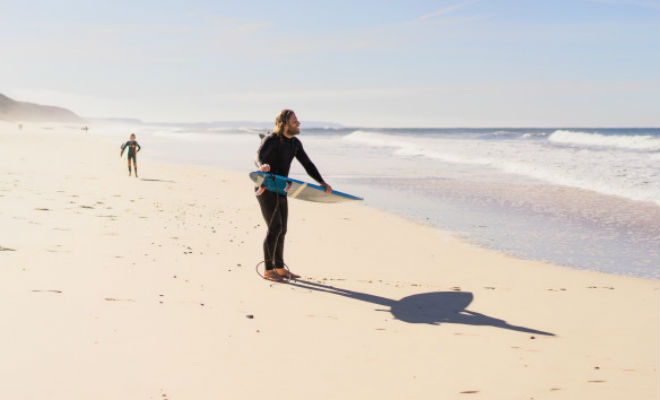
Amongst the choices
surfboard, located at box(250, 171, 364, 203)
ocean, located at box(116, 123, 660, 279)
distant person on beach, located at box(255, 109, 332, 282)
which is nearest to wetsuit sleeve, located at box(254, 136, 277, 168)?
distant person on beach, located at box(255, 109, 332, 282)

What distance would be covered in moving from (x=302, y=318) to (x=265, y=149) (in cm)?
202

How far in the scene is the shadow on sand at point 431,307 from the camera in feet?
15.8

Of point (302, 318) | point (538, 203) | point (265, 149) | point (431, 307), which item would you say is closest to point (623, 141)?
point (538, 203)

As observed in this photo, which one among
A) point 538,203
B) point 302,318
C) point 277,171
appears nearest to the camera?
point 302,318

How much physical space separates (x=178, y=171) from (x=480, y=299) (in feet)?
49.5

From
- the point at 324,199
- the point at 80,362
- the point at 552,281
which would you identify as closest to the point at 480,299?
the point at 552,281

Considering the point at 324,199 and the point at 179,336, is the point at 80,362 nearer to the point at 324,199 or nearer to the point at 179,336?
the point at 179,336

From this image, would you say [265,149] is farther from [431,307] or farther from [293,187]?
[431,307]

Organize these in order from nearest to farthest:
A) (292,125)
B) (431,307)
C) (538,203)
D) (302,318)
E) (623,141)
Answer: (302,318) → (431,307) → (292,125) → (538,203) → (623,141)

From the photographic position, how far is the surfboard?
5.71m

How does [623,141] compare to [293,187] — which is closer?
[293,187]

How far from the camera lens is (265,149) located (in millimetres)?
5758

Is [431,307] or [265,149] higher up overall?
[265,149]

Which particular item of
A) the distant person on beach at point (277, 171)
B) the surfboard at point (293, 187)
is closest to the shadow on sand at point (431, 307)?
the distant person on beach at point (277, 171)
